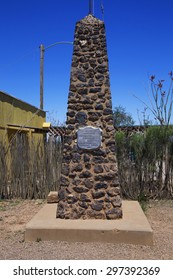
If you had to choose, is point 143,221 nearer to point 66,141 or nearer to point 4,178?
point 66,141

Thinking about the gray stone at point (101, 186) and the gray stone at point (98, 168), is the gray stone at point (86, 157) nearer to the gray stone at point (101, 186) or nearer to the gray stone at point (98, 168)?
the gray stone at point (98, 168)

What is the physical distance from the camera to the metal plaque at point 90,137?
580 centimetres

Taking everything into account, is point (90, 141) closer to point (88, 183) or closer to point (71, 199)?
point (88, 183)

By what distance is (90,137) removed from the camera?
5805 millimetres

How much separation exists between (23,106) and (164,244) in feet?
32.2

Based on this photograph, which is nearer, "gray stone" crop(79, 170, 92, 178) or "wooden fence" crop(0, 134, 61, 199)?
"gray stone" crop(79, 170, 92, 178)

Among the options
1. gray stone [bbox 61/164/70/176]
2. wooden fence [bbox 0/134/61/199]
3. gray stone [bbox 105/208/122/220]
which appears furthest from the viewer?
wooden fence [bbox 0/134/61/199]

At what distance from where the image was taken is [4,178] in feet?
29.2

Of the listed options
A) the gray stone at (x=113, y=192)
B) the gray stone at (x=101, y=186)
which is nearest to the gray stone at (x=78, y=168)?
the gray stone at (x=101, y=186)

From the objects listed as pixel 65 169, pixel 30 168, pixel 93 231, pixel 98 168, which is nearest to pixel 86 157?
pixel 98 168

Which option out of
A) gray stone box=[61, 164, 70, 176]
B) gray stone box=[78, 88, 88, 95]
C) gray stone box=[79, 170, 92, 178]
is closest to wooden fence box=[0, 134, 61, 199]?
gray stone box=[61, 164, 70, 176]

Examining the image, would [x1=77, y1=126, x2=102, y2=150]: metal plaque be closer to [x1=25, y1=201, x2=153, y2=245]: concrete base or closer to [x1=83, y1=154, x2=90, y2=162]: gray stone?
[x1=83, y1=154, x2=90, y2=162]: gray stone

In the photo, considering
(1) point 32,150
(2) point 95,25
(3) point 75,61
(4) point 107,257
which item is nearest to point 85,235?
(4) point 107,257

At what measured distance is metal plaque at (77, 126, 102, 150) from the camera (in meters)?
5.80
